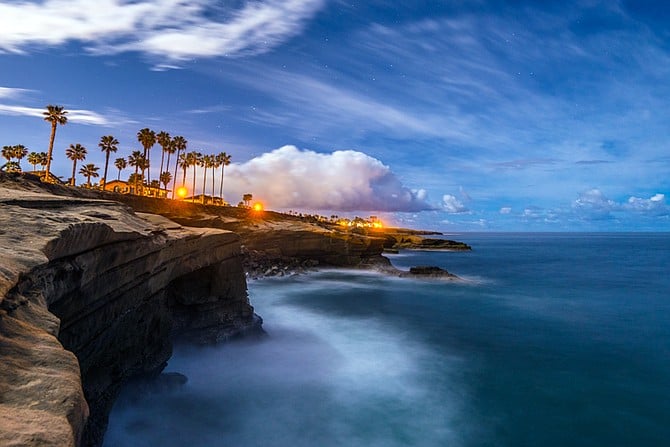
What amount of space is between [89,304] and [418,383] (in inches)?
585

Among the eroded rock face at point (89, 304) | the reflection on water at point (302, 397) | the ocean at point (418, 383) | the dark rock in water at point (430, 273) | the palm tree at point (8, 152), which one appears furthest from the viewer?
the palm tree at point (8, 152)

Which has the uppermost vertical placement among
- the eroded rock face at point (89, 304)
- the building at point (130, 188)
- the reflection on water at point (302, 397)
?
the building at point (130, 188)

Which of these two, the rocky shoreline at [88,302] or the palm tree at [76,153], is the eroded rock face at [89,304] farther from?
the palm tree at [76,153]

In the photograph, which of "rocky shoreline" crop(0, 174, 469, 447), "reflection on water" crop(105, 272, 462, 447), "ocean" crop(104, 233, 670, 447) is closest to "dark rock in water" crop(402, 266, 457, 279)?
"ocean" crop(104, 233, 670, 447)

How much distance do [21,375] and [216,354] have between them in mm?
16882

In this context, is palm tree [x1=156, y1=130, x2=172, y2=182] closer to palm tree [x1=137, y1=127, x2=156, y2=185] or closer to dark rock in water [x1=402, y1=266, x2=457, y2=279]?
palm tree [x1=137, y1=127, x2=156, y2=185]

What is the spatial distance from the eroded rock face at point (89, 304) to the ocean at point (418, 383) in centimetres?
196

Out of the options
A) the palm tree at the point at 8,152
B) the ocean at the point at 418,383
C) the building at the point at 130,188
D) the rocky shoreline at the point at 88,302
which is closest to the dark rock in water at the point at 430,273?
the ocean at the point at 418,383

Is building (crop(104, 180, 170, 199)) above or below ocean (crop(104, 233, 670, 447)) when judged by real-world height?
above

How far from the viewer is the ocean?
575 inches

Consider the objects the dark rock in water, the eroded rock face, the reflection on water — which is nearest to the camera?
the eroded rock face

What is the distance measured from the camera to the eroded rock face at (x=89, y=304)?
14.6ft

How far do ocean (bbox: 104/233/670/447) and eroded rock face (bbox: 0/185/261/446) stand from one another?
196 cm

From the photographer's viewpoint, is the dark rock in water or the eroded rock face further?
the dark rock in water
